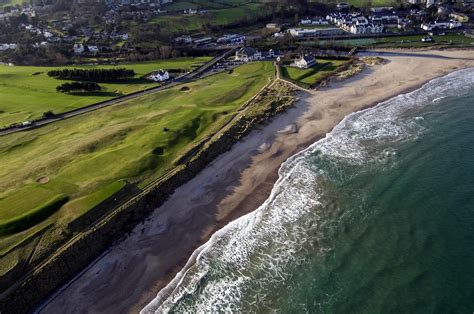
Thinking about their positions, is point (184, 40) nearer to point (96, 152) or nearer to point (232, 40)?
point (232, 40)

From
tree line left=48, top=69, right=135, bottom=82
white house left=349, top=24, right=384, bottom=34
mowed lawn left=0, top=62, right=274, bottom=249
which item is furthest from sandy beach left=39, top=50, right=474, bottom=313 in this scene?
white house left=349, top=24, right=384, bottom=34

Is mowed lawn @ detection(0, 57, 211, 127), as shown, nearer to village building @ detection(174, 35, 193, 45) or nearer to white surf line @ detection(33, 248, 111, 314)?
village building @ detection(174, 35, 193, 45)

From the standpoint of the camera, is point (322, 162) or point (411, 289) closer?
point (411, 289)

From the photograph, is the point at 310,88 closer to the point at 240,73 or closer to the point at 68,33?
the point at 240,73

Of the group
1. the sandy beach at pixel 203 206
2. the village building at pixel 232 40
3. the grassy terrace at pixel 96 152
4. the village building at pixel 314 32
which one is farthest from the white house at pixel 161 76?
the village building at pixel 314 32

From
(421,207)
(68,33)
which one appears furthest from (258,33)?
(421,207)

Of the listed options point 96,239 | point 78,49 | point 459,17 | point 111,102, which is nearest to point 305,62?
point 111,102
